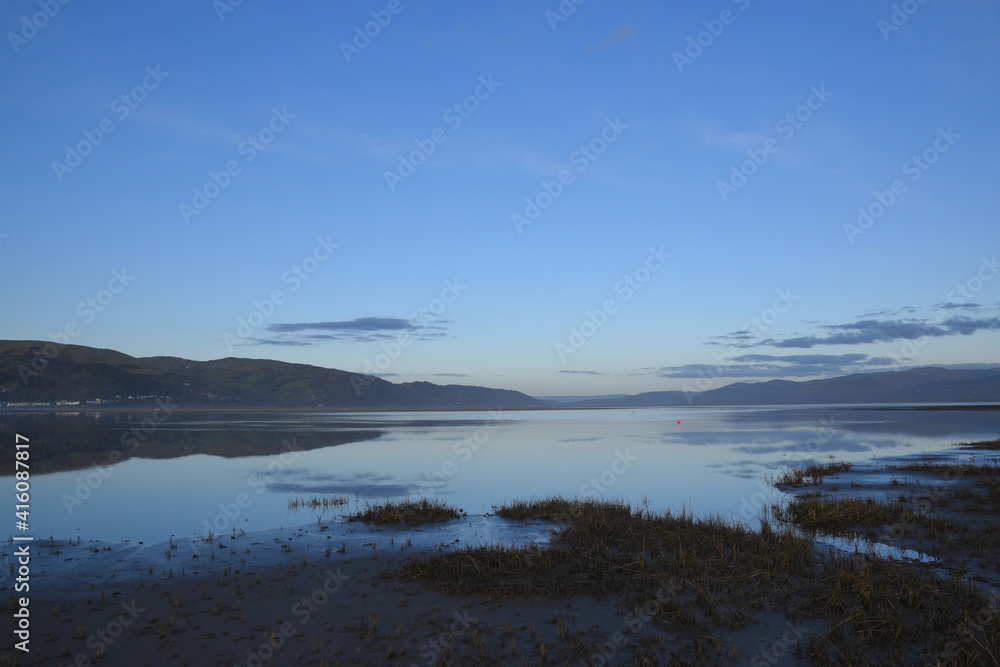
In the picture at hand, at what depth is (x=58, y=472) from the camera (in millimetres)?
30906

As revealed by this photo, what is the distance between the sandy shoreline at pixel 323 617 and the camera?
8.52 m

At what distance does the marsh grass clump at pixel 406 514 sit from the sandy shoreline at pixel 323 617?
360 cm

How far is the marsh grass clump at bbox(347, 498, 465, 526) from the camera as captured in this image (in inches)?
739

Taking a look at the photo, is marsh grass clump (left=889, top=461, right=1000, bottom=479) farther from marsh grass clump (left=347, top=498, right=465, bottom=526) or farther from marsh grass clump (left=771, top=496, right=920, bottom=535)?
marsh grass clump (left=347, top=498, right=465, bottom=526)

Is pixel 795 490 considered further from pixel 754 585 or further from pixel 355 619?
pixel 355 619

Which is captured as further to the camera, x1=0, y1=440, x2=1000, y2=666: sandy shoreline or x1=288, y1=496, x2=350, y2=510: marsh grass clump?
x1=288, y1=496, x2=350, y2=510: marsh grass clump

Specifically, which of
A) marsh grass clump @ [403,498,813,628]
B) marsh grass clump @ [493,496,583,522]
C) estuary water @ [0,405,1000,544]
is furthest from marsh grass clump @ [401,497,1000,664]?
estuary water @ [0,405,1000,544]

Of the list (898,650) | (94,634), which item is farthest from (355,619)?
(898,650)

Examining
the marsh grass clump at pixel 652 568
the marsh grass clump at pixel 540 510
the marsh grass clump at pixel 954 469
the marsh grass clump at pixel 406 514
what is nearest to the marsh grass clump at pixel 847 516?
the marsh grass clump at pixel 652 568

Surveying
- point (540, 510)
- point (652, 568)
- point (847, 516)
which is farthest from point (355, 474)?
point (847, 516)

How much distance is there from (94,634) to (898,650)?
38.0 feet

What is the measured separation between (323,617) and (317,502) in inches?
515

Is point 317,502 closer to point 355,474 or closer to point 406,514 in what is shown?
point 406,514

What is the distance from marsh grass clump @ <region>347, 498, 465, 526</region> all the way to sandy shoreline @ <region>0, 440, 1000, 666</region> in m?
3.60
